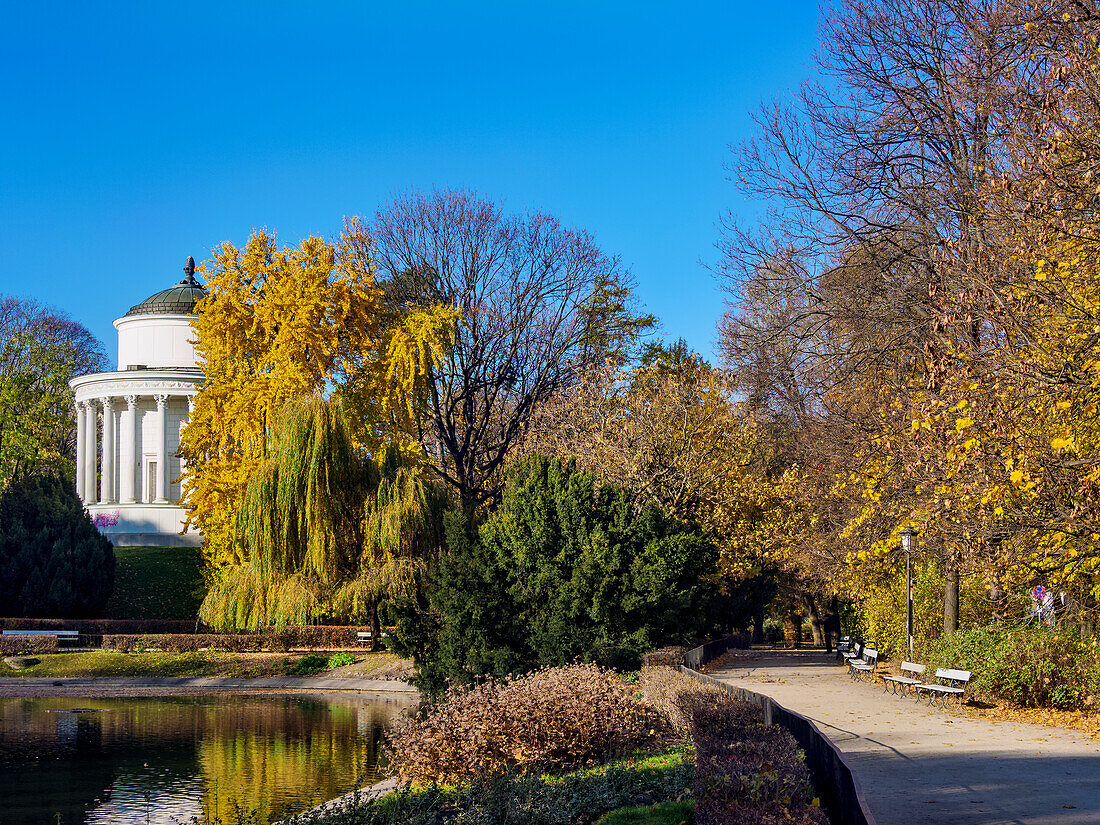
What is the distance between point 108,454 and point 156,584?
12876 millimetres

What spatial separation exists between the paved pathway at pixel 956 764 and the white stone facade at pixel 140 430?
129ft

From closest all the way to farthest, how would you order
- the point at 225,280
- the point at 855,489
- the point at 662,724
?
the point at 662,724, the point at 855,489, the point at 225,280

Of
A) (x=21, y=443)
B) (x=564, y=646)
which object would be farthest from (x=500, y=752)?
(x=21, y=443)

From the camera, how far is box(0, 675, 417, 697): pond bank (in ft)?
99.2

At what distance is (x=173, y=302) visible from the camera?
55625 mm

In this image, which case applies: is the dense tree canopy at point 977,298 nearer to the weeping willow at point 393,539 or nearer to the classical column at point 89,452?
the weeping willow at point 393,539

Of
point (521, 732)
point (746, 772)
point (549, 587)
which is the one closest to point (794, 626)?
point (549, 587)

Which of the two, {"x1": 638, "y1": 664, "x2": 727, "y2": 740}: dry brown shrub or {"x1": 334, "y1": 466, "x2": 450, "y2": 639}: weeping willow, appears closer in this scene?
{"x1": 638, "y1": 664, "x2": 727, "y2": 740}: dry brown shrub

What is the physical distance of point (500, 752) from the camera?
13914mm

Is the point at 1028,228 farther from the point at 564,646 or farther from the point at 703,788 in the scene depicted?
the point at 564,646

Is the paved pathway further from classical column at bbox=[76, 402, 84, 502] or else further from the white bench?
classical column at bbox=[76, 402, 84, 502]

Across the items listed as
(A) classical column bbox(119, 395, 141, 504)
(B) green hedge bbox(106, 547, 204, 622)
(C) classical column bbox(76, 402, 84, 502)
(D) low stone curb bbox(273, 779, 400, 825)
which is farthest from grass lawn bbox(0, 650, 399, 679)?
(C) classical column bbox(76, 402, 84, 502)

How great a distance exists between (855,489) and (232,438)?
2226 centimetres

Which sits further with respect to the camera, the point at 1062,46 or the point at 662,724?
the point at 662,724
